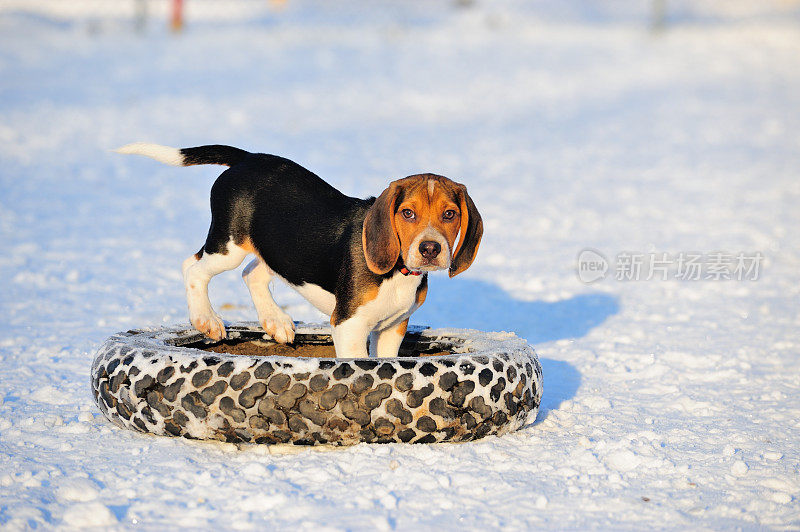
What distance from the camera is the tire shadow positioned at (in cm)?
768

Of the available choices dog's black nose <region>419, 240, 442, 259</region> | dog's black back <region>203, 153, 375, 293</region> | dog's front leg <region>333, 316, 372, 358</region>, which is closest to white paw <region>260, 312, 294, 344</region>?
dog's black back <region>203, 153, 375, 293</region>

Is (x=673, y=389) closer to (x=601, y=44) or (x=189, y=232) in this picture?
(x=189, y=232)

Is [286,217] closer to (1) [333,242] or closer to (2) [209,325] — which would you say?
(1) [333,242]

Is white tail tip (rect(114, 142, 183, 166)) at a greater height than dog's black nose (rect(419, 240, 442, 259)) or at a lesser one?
greater

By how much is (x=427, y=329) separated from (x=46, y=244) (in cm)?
594

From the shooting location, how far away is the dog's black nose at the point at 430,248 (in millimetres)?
4320

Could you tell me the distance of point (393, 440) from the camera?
4547mm

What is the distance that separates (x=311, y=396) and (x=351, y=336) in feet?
1.59

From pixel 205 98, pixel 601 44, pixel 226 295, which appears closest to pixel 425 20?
pixel 601 44

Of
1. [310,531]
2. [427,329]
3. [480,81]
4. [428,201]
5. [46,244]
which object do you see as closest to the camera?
[310,531]
